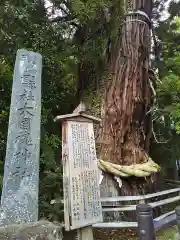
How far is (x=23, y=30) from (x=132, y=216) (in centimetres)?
389

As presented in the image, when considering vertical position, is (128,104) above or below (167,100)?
below

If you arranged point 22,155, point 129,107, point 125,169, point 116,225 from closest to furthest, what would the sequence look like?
point 22,155, point 116,225, point 125,169, point 129,107

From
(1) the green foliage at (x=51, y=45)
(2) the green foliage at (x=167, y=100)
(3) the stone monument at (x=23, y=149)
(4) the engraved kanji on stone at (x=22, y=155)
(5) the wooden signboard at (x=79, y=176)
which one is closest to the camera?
(3) the stone monument at (x=23, y=149)

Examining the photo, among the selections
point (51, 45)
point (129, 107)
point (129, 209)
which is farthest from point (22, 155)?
point (51, 45)

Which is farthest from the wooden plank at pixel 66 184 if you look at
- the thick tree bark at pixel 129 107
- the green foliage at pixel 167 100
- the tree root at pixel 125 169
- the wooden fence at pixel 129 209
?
the green foliage at pixel 167 100

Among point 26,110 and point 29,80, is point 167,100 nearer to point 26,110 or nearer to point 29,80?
point 29,80

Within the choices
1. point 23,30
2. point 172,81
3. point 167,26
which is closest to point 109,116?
point 172,81

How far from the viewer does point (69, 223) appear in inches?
109

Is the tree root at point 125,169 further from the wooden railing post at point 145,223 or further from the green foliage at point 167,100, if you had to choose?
the wooden railing post at point 145,223

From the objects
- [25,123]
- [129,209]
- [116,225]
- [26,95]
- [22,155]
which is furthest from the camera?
[129,209]

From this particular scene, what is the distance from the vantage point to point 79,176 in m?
3.04

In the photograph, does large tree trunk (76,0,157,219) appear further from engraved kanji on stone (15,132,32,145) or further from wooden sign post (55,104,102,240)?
engraved kanji on stone (15,132,32,145)

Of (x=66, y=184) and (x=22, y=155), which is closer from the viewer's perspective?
(x=22, y=155)

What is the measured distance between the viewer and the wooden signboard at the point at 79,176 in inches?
113
